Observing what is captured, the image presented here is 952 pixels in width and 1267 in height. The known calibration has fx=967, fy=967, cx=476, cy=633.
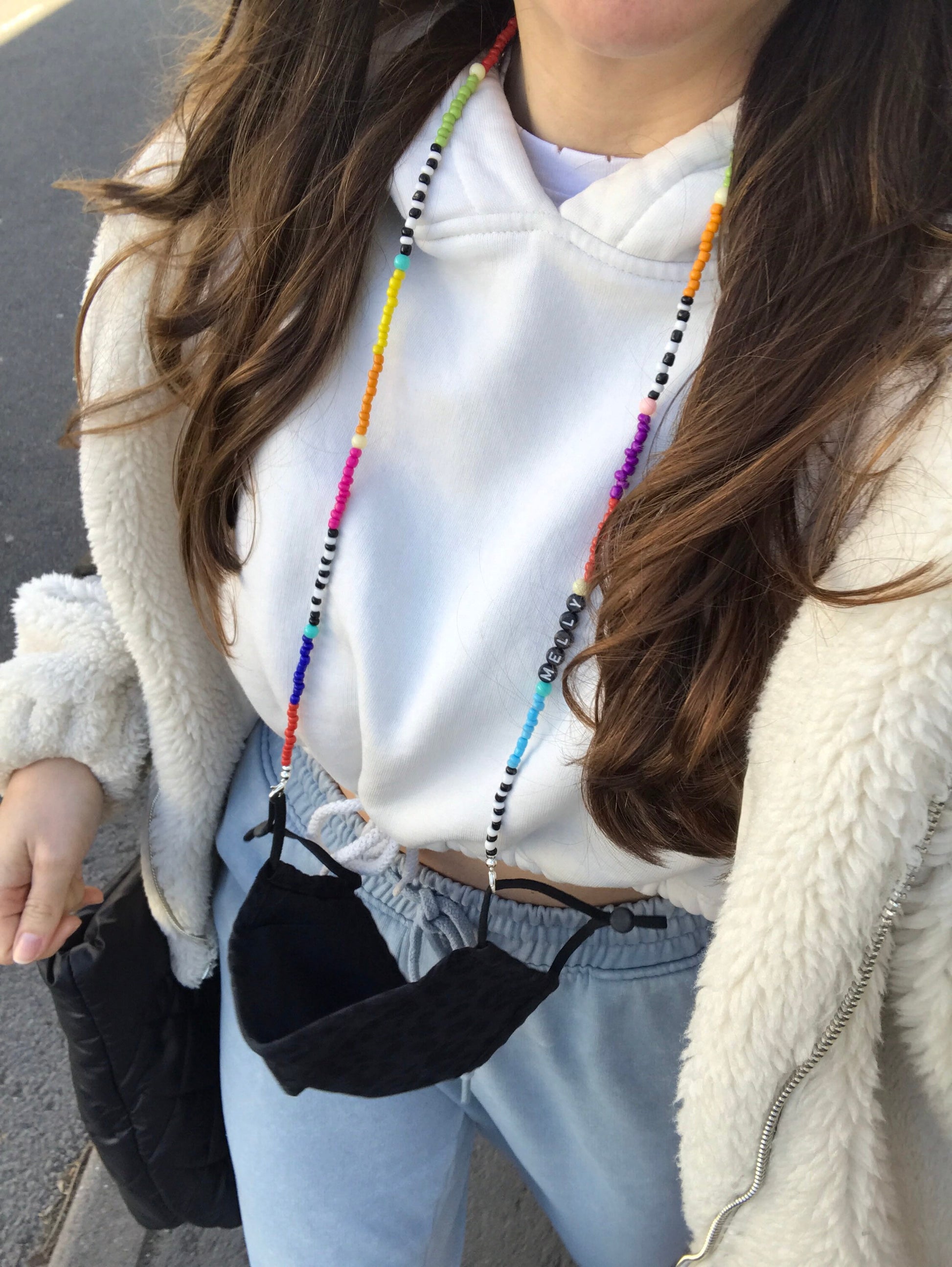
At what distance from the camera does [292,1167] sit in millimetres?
1135

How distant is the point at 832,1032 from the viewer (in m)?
0.68

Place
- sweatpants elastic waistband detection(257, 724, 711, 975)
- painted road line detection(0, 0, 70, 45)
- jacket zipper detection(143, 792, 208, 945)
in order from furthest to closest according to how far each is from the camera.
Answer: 1. painted road line detection(0, 0, 70, 45)
2. jacket zipper detection(143, 792, 208, 945)
3. sweatpants elastic waistband detection(257, 724, 711, 975)

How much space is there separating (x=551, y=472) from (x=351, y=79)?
462 millimetres

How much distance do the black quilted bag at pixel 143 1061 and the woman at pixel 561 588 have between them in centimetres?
5

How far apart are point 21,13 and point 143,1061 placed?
18.2ft

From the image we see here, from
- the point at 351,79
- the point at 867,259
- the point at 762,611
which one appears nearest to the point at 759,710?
the point at 762,611

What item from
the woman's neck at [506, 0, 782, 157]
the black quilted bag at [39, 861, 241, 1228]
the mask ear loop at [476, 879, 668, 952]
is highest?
the woman's neck at [506, 0, 782, 157]

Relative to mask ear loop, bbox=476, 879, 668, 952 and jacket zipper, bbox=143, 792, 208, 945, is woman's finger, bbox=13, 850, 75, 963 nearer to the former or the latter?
jacket zipper, bbox=143, 792, 208, 945

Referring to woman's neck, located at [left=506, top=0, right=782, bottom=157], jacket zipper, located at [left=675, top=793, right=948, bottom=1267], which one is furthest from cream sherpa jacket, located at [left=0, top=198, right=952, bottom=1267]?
woman's neck, located at [left=506, top=0, right=782, bottom=157]

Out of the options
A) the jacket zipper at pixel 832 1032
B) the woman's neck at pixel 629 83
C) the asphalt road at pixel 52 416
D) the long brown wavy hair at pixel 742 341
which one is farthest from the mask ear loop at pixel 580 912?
the asphalt road at pixel 52 416

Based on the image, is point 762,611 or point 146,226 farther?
point 146,226

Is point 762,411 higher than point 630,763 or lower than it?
higher

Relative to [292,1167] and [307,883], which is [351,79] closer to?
[307,883]

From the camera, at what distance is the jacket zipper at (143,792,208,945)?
119 cm
